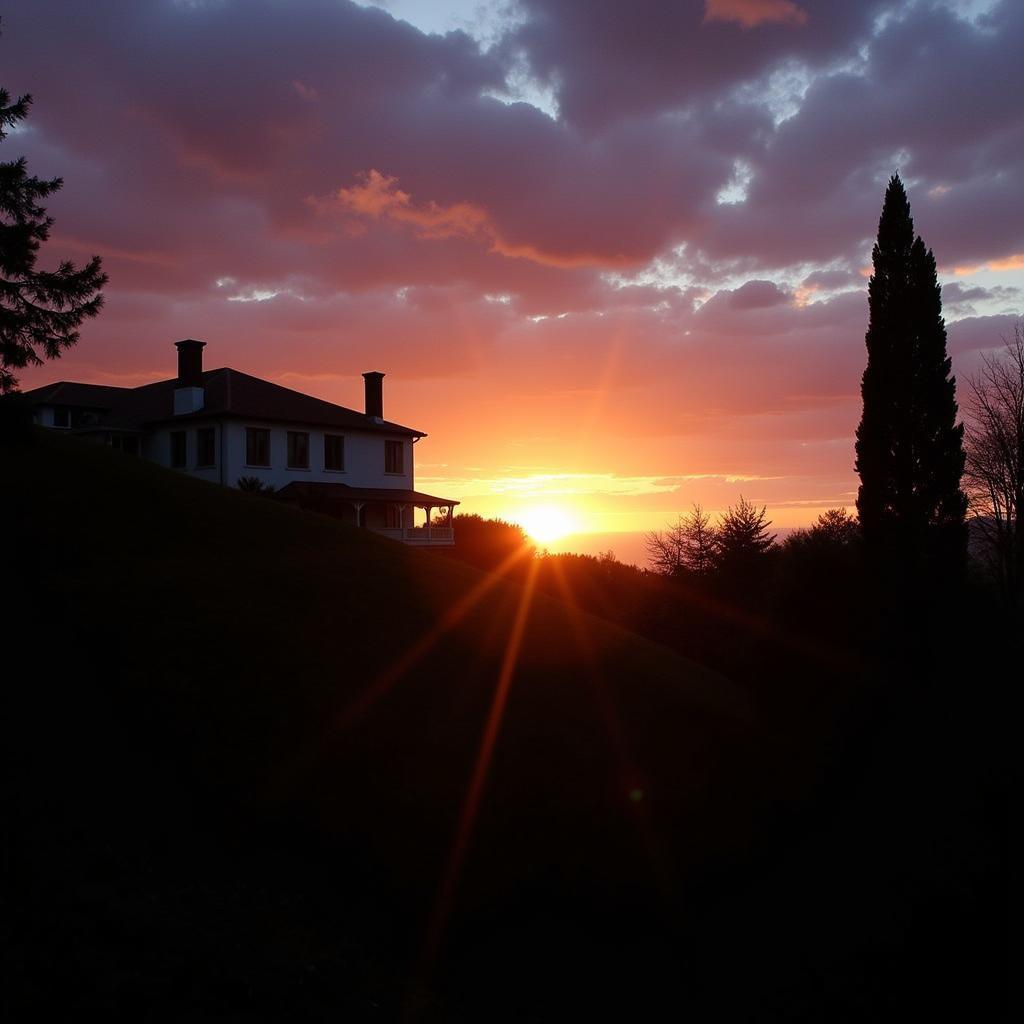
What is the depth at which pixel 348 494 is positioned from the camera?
144ft

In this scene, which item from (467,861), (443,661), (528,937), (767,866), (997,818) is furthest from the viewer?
(443,661)

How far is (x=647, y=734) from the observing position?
1466 cm

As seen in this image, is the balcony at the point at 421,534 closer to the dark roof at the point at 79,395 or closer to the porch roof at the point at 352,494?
the porch roof at the point at 352,494

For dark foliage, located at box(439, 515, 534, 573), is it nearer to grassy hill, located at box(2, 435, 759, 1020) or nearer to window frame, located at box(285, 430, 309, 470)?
window frame, located at box(285, 430, 309, 470)

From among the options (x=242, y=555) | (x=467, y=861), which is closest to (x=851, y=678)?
(x=467, y=861)

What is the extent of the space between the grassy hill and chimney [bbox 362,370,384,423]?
31.3 meters

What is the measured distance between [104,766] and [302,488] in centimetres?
3275

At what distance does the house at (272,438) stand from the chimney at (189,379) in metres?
0.05

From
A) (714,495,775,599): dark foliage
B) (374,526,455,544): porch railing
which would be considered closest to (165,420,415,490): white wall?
(374,526,455,544): porch railing

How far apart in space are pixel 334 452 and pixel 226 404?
6.06 meters

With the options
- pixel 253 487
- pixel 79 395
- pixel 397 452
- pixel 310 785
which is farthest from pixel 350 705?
pixel 79 395

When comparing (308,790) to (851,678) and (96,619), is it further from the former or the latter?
(851,678)

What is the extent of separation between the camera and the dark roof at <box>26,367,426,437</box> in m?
43.5

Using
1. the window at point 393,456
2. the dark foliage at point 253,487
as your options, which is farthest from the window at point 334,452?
the dark foliage at point 253,487
